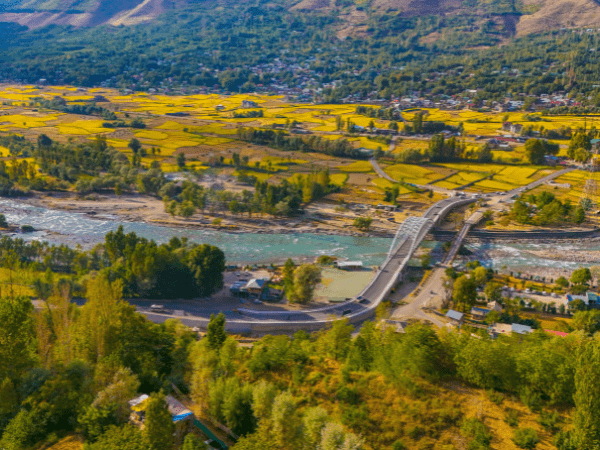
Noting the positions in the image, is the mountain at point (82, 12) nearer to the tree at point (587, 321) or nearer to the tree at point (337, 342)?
the tree at point (337, 342)

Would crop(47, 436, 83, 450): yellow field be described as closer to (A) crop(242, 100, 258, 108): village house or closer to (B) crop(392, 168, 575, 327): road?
(B) crop(392, 168, 575, 327): road

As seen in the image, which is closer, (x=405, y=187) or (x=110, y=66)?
(x=405, y=187)

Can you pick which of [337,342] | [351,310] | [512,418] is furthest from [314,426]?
[351,310]

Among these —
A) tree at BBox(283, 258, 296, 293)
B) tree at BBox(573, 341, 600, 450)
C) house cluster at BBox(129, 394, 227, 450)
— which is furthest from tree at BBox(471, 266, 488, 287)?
house cluster at BBox(129, 394, 227, 450)

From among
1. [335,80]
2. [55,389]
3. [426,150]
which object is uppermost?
[335,80]

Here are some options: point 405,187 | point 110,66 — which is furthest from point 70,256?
point 110,66

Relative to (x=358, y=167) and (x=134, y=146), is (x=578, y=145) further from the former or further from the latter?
(x=134, y=146)

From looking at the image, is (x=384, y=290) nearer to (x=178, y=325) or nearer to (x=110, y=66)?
(x=178, y=325)
